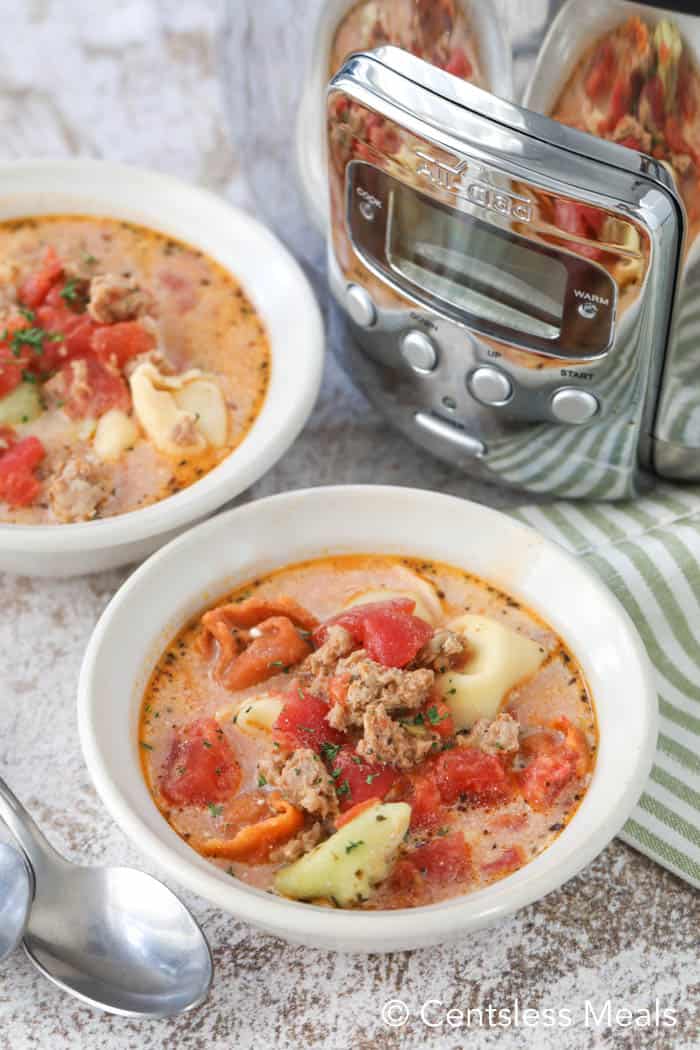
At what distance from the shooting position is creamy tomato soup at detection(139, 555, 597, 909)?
1.35 meters

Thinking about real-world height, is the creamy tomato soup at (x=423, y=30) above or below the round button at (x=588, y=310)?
above

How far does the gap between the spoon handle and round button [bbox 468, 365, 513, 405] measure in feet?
2.49

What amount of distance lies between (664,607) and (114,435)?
78 centimetres

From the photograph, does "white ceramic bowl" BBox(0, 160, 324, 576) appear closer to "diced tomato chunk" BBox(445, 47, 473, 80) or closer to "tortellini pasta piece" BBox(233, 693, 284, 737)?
"tortellini pasta piece" BBox(233, 693, 284, 737)

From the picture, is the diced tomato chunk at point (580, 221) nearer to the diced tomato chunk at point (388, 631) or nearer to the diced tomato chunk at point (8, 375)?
the diced tomato chunk at point (388, 631)

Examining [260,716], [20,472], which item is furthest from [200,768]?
[20,472]

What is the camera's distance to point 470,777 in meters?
1.42

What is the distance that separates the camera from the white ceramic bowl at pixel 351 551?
1.25 m

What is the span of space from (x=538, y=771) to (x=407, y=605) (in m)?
0.25

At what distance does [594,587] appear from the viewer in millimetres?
1543

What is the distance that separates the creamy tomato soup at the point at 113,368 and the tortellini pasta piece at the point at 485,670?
48 cm

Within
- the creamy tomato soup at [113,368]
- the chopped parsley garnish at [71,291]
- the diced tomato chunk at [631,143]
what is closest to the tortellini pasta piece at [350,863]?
the creamy tomato soup at [113,368]

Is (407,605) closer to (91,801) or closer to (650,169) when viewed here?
(91,801)

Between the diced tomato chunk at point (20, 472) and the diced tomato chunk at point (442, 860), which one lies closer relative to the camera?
the diced tomato chunk at point (442, 860)
